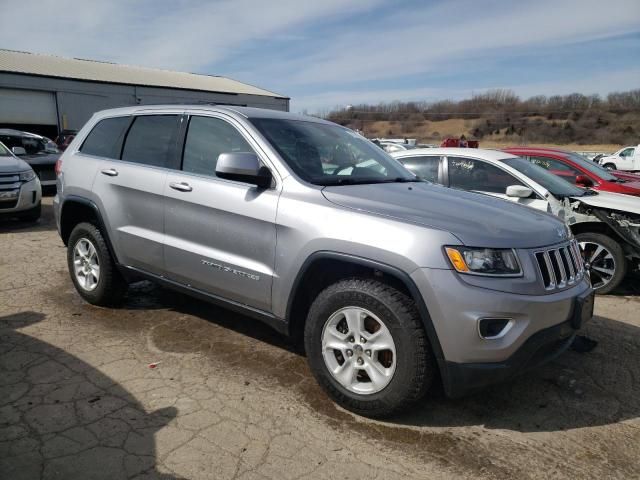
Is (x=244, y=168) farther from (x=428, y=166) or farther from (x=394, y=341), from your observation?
(x=428, y=166)

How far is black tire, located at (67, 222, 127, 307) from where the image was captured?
4.55 m

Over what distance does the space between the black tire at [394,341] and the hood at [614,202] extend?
390 cm

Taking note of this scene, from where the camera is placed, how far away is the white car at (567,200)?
5594 mm

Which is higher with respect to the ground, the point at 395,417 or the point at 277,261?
the point at 277,261

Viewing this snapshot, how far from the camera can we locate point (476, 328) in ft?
8.74

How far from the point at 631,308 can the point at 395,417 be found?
142 inches

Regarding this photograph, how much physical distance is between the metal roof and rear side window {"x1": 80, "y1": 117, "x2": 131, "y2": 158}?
2367 cm

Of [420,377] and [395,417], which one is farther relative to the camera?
[395,417]

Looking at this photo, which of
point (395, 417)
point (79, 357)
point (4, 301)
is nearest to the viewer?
point (395, 417)

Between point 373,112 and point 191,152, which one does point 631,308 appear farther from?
point 373,112

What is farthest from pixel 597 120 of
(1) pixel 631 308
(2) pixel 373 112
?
(1) pixel 631 308

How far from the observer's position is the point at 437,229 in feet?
9.12

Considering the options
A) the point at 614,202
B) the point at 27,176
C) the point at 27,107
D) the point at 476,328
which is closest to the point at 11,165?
the point at 27,176

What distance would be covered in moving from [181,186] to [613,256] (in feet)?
15.2
